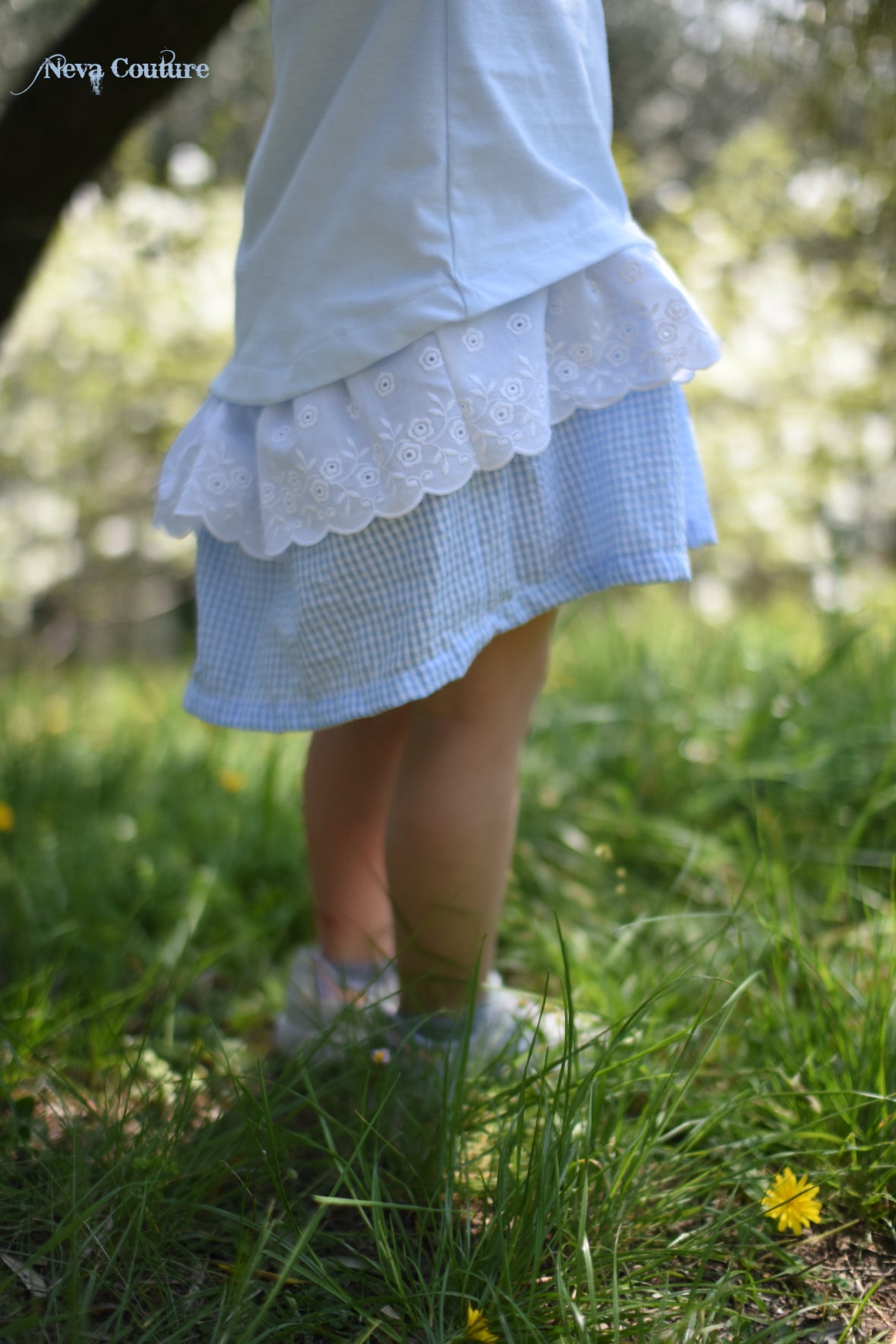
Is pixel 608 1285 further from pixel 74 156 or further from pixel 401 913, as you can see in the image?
pixel 74 156

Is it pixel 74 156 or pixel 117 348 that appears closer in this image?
pixel 74 156

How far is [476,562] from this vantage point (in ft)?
3.13

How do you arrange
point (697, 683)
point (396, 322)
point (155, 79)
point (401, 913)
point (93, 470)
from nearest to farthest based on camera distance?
point (396, 322), point (401, 913), point (155, 79), point (697, 683), point (93, 470)

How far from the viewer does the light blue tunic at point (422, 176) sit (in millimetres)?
897

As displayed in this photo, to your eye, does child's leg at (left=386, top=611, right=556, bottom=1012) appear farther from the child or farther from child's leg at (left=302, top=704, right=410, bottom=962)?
child's leg at (left=302, top=704, right=410, bottom=962)

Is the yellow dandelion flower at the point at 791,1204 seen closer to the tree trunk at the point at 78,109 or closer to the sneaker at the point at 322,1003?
the sneaker at the point at 322,1003

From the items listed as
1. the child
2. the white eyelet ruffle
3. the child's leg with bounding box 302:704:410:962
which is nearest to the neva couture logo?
the child

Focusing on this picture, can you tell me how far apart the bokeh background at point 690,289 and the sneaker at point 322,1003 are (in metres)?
1.10

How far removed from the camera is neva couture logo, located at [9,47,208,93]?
1574 mm

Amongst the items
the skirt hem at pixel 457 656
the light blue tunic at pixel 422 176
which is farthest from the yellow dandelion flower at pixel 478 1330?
the light blue tunic at pixel 422 176

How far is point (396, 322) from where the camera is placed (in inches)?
35.4

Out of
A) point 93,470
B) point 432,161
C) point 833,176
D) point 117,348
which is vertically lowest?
point 93,470

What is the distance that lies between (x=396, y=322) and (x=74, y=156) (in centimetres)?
112

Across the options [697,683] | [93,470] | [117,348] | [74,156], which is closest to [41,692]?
[74,156]
